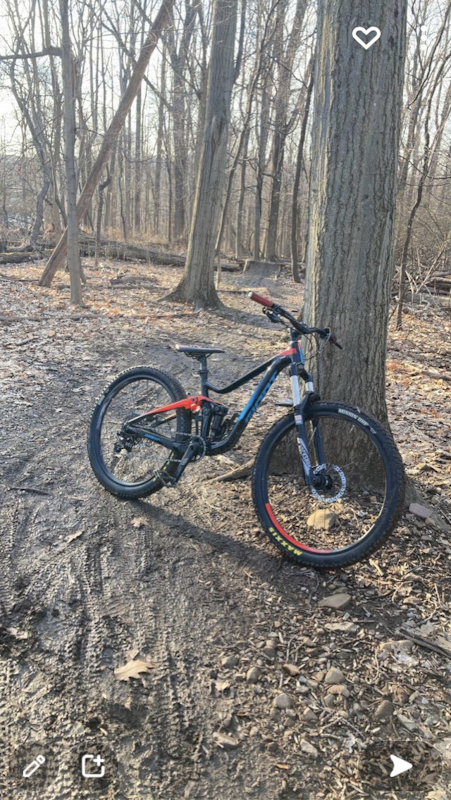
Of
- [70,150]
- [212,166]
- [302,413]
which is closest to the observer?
[302,413]

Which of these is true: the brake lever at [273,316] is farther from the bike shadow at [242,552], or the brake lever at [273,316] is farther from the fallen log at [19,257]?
the fallen log at [19,257]

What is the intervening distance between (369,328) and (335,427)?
2.22ft

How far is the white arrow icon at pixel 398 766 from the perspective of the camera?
1847mm

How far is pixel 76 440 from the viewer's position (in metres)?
4.45

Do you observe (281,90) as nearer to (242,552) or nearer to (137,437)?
(137,437)

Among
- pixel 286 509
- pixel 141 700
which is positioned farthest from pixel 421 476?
pixel 141 700

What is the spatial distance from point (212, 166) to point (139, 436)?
8.69 metres

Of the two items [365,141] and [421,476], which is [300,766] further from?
[365,141]

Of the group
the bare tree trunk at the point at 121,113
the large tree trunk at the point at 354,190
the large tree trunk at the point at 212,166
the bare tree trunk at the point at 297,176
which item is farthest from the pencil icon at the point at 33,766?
the bare tree trunk at the point at 297,176

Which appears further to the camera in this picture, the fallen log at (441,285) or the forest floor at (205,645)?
the fallen log at (441,285)

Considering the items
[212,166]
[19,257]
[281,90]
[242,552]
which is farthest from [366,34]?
[281,90]

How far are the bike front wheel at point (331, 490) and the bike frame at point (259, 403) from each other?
2.3 inches

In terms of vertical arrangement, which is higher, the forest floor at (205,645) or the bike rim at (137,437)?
the bike rim at (137,437)

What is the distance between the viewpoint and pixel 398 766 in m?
1.87
